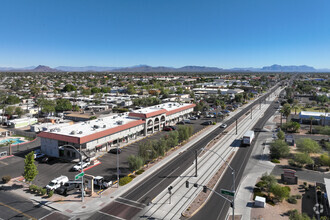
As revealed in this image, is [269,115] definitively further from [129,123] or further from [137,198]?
[137,198]

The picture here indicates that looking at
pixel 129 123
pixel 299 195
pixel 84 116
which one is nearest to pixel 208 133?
pixel 129 123

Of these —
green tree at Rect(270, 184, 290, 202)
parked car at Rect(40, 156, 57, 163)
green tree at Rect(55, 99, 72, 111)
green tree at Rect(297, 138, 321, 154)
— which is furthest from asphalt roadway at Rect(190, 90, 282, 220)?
green tree at Rect(55, 99, 72, 111)

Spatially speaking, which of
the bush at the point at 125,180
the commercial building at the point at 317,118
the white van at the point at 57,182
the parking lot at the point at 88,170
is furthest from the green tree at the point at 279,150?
the white van at the point at 57,182

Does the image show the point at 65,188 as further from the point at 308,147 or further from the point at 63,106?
the point at 63,106

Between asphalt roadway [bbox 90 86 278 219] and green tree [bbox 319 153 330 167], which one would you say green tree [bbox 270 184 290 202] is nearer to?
asphalt roadway [bbox 90 86 278 219]

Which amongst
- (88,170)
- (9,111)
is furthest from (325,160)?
(9,111)

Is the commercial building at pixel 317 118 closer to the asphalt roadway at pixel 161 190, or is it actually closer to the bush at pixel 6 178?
the asphalt roadway at pixel 161 190
